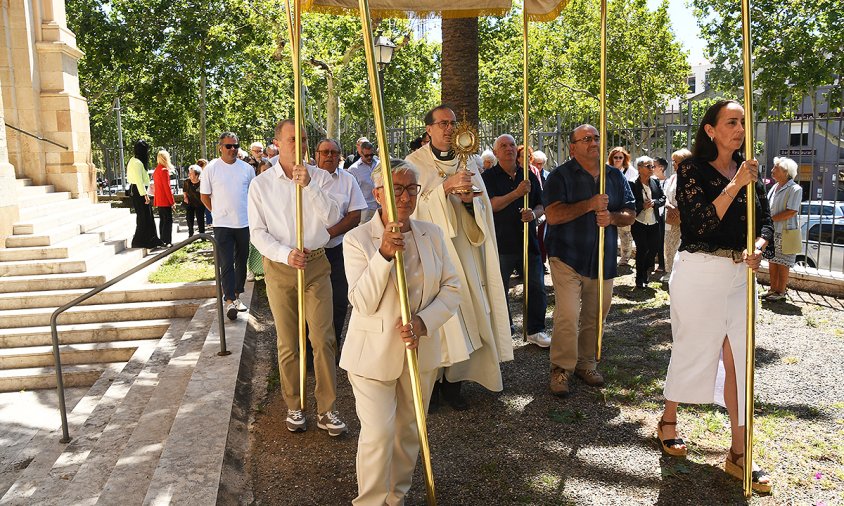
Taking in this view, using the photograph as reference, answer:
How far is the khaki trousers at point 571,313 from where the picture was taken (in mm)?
5848

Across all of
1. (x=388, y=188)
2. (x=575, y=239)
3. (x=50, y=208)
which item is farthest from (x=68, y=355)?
(x=388, y=188)

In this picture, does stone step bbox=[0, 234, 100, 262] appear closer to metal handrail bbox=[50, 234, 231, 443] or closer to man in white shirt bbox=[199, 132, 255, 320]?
man in white shirt bbox=[199, 132, 255, 320]

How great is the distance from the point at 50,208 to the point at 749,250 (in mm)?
11615

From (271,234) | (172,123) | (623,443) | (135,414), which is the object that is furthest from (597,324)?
(172,123)

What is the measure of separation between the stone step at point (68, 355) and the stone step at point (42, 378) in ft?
0.43

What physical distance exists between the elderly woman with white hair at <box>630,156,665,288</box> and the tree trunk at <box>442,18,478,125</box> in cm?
294

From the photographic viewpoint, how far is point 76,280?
386 inches

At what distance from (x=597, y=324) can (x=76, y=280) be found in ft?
23.7

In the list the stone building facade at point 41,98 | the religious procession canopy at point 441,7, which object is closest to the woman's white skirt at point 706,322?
the religious procession canopy at point 441,7

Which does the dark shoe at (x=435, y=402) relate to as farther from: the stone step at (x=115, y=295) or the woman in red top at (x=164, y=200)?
the woman in red top at (x=164, y=200)

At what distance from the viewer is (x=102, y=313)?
9.18 meters

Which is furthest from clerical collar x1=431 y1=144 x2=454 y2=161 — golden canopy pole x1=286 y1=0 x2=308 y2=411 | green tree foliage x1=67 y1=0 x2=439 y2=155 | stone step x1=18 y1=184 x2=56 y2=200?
green tree foliage x1=67 y1=0 x2=439 y2=155

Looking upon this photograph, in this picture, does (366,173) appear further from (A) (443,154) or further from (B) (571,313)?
(B) (571,313)

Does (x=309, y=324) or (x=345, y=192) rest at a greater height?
(x=345, y=192)
